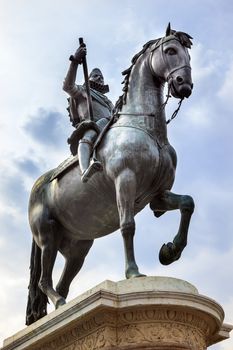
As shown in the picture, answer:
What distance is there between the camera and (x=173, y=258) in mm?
8445

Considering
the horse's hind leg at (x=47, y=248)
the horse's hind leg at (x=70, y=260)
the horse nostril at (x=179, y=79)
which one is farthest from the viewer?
the horse's hind leg at (x=70, y=260)

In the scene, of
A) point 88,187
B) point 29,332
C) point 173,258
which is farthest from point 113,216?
point 29,332

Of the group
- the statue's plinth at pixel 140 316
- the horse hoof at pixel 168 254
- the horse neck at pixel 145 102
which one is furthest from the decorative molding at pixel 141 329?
the horse neck at pixel 145 102

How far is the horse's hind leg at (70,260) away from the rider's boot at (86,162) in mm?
1601

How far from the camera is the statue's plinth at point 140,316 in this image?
723 centimetres

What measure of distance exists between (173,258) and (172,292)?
3.86ft

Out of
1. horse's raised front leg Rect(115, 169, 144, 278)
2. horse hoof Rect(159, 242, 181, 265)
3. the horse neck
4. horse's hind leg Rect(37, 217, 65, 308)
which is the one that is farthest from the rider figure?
horse hoof Rect(159, 242, 181, 265)

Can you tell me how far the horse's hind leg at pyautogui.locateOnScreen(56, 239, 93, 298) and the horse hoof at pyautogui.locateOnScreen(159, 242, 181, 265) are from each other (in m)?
1.78

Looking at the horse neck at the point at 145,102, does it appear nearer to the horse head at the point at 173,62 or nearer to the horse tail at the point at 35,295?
the horse head at the point at 173,62

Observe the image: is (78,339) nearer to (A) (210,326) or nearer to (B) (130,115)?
(A) (210,326)

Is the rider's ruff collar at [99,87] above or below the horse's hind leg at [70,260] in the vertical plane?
above

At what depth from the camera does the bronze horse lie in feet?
27.5

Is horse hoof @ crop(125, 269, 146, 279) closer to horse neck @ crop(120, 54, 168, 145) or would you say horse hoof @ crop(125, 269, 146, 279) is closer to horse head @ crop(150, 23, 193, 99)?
horse neck @ crop(120, 54, 168, 145)

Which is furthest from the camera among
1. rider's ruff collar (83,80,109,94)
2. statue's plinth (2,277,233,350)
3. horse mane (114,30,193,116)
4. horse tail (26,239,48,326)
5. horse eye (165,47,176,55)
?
rider's ruff collar (83,80,109,94)
